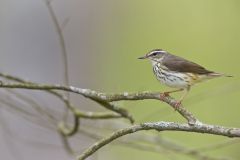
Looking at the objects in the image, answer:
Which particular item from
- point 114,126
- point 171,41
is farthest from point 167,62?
point 171,41

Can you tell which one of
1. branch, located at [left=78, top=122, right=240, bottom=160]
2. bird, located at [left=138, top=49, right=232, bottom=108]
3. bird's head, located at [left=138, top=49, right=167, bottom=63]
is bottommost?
branch, located at [left=78, top=122, right=240, bottom=160]

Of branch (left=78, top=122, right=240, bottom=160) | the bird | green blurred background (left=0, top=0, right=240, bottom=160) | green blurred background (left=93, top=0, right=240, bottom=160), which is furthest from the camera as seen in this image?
green blurred background (left=0, top=0, right=240, bottom=160)

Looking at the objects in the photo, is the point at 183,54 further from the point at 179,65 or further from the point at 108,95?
the point at 108,95

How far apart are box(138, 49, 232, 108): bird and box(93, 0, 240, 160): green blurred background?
4.13 feet

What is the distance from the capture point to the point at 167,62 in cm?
521

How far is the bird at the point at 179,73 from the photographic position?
5004 mm

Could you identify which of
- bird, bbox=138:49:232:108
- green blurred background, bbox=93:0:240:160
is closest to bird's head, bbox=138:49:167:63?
bird, bbox=138:49:232:108

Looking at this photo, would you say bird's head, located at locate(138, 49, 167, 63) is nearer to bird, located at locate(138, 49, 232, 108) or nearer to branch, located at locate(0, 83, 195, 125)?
bird, located at locate(138, 49, 232, 108)

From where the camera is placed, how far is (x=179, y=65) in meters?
5.15

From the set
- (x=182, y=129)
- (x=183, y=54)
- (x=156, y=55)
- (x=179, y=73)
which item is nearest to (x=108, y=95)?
(x=182, y=129)

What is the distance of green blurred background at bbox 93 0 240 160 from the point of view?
7949 mm

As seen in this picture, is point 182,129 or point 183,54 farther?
point 183,54

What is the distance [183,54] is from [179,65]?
A: 134 inches

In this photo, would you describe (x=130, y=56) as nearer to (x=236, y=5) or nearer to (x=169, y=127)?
(x=236, y=5)
